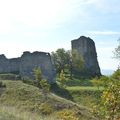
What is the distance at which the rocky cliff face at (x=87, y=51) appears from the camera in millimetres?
108688

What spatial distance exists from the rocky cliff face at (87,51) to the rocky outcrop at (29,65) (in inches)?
1275

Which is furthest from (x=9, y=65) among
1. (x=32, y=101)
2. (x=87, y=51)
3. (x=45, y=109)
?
(x=45, y=109)

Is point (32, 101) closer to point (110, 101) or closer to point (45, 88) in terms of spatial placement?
point (45, 88)

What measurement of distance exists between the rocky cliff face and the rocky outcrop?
106 feet

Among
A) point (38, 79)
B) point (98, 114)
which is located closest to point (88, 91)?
point (38, 79)

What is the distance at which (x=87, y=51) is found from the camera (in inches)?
4318

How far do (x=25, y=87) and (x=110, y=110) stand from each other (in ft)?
118

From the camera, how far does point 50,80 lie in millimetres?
72250

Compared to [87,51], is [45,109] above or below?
below

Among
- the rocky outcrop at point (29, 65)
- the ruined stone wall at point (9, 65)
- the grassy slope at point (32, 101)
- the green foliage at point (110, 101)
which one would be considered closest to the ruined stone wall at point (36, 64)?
the rocky outcrop at point (29, 65)

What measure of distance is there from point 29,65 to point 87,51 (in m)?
A: 38.5

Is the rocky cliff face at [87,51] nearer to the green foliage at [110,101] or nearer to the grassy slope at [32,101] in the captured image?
the grassy slope at [32,101]

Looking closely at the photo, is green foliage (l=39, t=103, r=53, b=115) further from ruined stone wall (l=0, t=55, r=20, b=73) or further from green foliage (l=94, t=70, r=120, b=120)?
ruined stone wall (l=0, t=55, r=20, b=73)

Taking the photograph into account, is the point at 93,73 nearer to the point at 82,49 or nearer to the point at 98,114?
the point at 82,49
